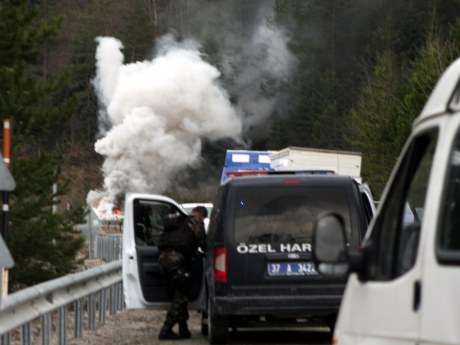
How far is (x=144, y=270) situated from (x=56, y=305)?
286 centimetres

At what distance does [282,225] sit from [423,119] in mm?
8219

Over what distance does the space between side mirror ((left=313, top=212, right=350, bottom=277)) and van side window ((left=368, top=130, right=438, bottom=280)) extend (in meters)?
0.14

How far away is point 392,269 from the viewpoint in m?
5.08

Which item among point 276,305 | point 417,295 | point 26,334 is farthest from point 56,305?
point 417,295

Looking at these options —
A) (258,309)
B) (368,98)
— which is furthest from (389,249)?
(368,98)

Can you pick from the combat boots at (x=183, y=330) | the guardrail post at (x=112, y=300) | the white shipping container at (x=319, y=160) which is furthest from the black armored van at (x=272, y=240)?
the white shipping container at (x=319, y=160)

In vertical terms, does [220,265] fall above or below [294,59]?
below

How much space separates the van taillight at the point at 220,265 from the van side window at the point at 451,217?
28.0ft

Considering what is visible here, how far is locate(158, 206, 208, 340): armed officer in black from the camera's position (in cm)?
1476

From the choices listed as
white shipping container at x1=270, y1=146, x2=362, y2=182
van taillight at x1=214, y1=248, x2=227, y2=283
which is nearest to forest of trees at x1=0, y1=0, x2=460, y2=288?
white shipping container at x1=270, y1=146, x2=362, y2=182

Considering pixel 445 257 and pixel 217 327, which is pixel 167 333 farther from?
pixel 445 257

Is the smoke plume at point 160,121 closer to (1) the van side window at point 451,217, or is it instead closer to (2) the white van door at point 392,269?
(2) the white van door at point 392,269

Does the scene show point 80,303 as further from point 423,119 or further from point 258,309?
point 423,119

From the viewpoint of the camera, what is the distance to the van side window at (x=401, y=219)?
Result: 505 centimetres
